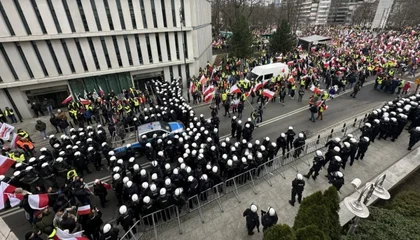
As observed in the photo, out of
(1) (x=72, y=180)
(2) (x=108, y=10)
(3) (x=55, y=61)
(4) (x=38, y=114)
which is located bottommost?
(4) (x=38, y=114)

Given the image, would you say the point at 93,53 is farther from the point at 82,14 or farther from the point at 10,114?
the point at 10,114

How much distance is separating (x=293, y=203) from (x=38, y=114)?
2340 cm

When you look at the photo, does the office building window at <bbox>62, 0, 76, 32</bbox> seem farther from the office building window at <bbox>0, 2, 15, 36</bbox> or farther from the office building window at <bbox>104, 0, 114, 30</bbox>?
the office building window at <bbox>0, 2, 15, 36</bbox>

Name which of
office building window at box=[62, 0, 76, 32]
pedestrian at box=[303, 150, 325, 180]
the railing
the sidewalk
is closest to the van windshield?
the railing

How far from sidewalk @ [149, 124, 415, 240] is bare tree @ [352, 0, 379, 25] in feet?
309

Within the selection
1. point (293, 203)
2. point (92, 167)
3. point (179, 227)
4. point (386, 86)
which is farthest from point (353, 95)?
point (92, 167)

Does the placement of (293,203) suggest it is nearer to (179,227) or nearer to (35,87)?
(179,227)

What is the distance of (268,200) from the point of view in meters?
8.95

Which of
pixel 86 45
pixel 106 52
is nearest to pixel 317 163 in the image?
pixel 106 52

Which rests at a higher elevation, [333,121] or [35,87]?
[35,87]

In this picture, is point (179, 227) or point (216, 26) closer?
point (179, 227)

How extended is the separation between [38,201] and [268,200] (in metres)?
8.54

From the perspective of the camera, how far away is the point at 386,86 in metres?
21.2

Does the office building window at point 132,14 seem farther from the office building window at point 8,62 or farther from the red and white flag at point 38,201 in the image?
the red and white flag at point 38,201
